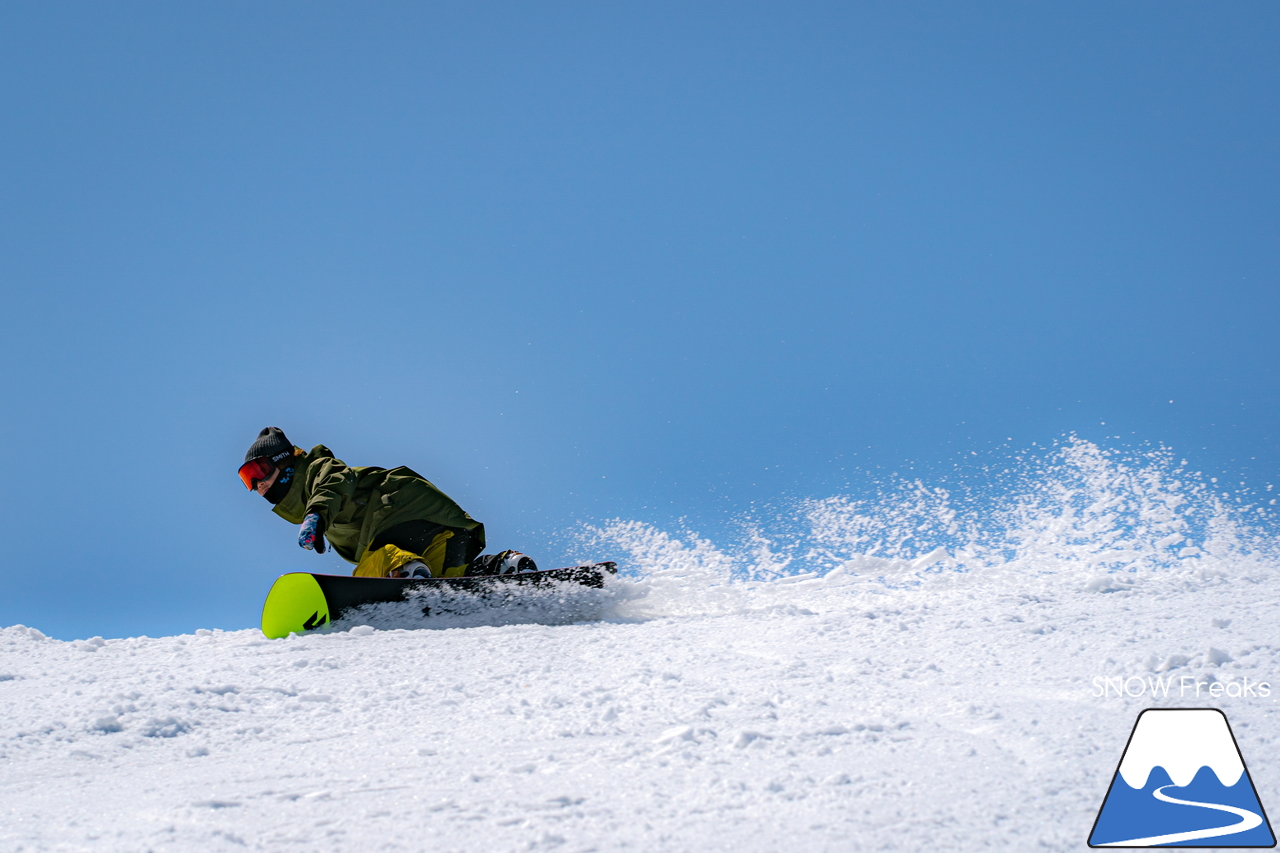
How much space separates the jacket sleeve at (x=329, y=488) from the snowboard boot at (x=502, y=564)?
38.6 inches

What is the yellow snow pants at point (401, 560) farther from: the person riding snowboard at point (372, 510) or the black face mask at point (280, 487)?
the black face mask at point (280, 487)

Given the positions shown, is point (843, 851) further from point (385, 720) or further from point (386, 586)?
point (386, 586)

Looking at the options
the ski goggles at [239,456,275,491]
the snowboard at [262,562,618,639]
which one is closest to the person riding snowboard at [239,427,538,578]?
the ski goggles at [239,456,275,491]

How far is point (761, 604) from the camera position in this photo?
17.7 feet

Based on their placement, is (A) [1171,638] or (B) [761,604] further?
(B) [761,604]

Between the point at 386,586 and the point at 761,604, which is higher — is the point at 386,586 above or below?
above

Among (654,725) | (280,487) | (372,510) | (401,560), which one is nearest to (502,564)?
(401,560)

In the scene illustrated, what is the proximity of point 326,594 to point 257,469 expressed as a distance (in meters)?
1.42

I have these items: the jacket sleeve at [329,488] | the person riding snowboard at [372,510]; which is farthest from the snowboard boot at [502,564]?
the jacket sleeve at [329,488]

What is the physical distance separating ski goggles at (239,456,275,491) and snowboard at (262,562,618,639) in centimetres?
118

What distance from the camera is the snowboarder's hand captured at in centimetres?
541

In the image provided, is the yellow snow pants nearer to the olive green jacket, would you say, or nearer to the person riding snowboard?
the person riding snowboard

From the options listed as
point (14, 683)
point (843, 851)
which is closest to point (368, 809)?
point (843, 851)

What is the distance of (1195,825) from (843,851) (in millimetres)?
957
